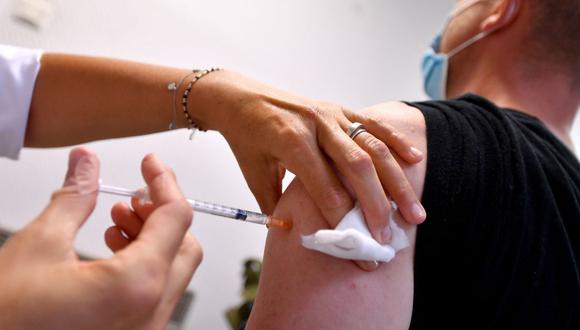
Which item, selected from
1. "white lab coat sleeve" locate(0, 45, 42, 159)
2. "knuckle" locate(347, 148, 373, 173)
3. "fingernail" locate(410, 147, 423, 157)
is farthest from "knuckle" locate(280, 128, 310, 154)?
"white lab coat sleeve" locate(0, 45, 42, 159)

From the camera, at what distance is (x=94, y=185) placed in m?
0.40

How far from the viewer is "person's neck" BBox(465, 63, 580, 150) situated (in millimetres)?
1013

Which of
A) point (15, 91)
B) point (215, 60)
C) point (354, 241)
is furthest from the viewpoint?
point (215, 60)

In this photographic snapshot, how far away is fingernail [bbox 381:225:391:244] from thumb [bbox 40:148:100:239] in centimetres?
39

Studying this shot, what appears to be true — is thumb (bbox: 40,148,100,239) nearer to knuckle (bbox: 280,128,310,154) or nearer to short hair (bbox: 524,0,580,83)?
knuckle (bbox: 280,128,310,154)

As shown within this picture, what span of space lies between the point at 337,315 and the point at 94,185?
1.21 ft

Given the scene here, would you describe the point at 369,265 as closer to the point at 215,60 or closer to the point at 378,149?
the point at 378,149

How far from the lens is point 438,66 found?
1280 mm

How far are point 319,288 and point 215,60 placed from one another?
3.92 ft

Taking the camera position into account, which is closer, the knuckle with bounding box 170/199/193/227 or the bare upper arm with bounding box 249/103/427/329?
the knuckle with bounding box 170/199/193/227

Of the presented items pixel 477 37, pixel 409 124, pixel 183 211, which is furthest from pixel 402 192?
pixel 477 37

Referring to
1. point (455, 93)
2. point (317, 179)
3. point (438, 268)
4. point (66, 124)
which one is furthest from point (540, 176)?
point (66, 124)

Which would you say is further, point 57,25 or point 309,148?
point 57,25

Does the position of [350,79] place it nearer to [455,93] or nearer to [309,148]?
[455,93]
